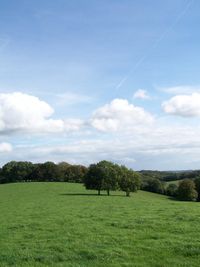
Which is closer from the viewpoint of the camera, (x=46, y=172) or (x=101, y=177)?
(x=101, y=177)

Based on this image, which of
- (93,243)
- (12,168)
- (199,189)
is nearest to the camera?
(93,243)

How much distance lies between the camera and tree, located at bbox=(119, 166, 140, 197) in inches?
3201

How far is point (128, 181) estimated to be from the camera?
268ft

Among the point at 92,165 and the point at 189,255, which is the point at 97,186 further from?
the point at 189,255

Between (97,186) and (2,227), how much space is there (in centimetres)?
5674

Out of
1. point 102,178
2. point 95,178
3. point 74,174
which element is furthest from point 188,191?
point 74,174

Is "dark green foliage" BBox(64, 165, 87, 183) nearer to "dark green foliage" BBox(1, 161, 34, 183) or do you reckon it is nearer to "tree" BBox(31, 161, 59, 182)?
"tree" BBox(31, 161, 59, 182)

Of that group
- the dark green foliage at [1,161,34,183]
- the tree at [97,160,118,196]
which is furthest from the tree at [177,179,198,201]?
the dark green foliage at [1,161,34,183]

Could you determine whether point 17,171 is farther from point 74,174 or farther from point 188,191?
point 188,191

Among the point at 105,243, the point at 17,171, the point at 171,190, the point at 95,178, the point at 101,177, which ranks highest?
the point at 17,171

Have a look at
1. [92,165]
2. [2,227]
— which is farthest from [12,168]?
[2,227]

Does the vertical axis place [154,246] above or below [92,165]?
below

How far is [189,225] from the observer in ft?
63.8

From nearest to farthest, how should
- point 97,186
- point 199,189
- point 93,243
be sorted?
1. point 93,243
2. point 97,186
3. point 199,189
